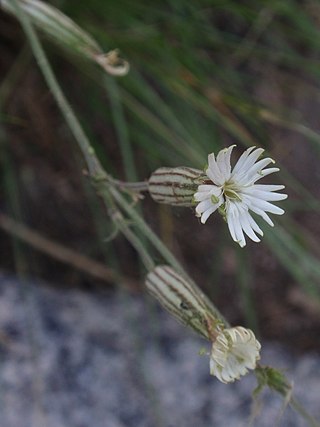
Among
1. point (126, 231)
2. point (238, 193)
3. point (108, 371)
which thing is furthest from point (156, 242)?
point (108, 371)

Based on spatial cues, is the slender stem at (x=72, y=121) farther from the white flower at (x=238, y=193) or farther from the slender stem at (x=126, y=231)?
the white flower at (x=238, y=193)

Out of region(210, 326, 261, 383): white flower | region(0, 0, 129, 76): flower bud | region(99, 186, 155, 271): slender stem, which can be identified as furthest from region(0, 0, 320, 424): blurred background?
region(210, 326, 261, 383): white flower

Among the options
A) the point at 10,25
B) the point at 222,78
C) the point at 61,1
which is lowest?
the point at 222,78

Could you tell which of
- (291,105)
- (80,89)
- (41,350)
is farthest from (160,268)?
(291,105)

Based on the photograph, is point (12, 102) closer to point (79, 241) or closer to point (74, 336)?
point (79, 241)

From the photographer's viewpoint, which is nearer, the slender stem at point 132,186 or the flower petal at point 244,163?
the flower petal at point 244,163

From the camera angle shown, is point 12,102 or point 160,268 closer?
point 160,268

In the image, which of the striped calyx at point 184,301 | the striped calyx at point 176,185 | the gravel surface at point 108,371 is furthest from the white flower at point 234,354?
the gravel surface at point 108,371
